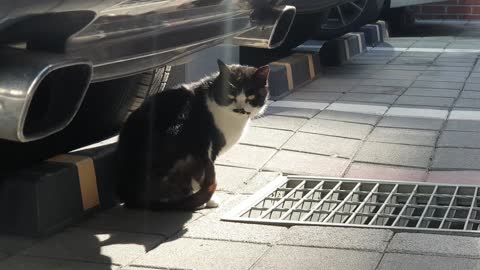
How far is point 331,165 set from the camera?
4.16m

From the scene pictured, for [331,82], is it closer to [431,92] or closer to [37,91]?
[431,92]

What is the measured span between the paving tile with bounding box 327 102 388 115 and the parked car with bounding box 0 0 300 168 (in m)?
1.81

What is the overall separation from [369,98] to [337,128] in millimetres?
1152

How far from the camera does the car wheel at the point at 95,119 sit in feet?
11.1

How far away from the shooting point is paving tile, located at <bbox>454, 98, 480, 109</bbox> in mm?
5613

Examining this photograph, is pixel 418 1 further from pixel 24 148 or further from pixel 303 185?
pixel 24 148

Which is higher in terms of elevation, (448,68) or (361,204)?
(361,204)

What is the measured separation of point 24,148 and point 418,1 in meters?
7.07

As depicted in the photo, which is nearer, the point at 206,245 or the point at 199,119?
the point at 206,245

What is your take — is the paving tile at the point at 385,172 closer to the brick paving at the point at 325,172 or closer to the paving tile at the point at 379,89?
the brick paving at the point at 325,172

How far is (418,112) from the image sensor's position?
5.45 metres

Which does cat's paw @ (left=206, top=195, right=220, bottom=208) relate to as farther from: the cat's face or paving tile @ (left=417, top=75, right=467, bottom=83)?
paving tile @ (left=417, top=75, right=467, bottom=83)

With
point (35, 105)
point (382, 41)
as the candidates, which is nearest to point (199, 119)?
point (35, 105)

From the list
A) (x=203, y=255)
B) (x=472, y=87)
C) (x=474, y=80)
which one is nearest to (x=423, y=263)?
(x=203, y=255)
